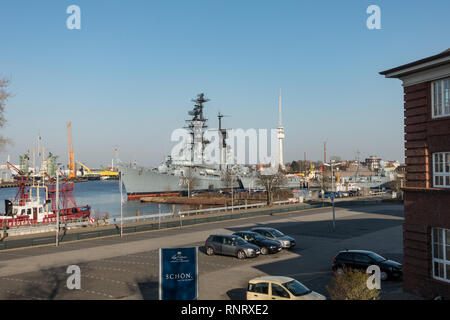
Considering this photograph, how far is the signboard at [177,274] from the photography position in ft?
42.8

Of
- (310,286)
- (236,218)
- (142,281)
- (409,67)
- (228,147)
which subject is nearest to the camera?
(409,67)

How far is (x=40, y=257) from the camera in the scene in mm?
23875

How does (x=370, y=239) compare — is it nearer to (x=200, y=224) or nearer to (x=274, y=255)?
(x=274, y=255)

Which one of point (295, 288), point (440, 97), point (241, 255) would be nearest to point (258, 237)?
point (241, 255)

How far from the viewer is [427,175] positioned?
Answer: 1445cm

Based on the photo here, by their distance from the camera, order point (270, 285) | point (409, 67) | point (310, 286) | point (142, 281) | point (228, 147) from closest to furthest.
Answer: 1. point (270, 285)
2. point (409, 67)
3. point (310, 286)
4. point (142, 281)
5. point (228, 147)

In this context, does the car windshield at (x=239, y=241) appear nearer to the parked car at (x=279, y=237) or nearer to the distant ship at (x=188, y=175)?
the parked car at (x=279, y=237)

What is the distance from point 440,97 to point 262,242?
14142mm

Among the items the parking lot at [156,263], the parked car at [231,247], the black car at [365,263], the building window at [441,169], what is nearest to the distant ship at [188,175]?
the parking lot at [156,263]

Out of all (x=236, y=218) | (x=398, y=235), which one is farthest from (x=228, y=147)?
(x=398, y=235)

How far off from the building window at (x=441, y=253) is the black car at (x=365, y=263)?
13.4ft

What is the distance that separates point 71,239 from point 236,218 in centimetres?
1905

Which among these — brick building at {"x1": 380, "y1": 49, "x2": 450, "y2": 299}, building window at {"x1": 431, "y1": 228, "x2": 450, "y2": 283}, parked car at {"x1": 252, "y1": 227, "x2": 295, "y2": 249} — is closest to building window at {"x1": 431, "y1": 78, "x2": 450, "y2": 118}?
brick building at {"x1": 380, "y1": 49, "x2": 450, "y2": 299}

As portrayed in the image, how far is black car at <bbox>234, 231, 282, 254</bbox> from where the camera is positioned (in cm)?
2422
